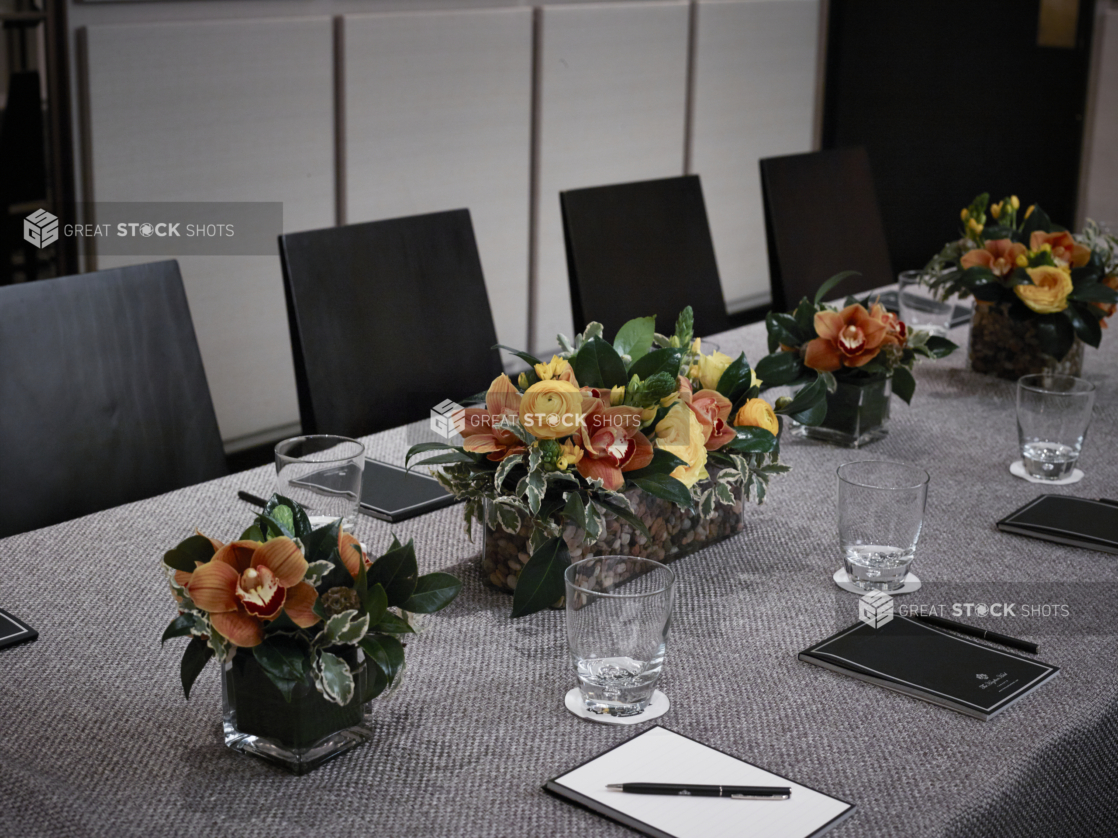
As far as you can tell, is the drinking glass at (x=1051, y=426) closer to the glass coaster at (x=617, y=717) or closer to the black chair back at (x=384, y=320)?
the glass coaster at (x=617, y=717)

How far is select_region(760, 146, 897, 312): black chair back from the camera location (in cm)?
269

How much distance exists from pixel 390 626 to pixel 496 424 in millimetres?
289

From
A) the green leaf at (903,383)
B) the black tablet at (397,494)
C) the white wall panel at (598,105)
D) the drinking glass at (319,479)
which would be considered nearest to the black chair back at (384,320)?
the black tablet at (397,494)

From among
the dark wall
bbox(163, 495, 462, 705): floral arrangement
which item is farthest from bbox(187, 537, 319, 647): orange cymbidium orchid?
the dark wall

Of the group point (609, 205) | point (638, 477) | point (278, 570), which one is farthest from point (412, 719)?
point (609, 205)

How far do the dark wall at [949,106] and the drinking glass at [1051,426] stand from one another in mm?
3133

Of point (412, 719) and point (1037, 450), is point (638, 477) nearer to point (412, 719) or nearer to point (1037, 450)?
point (412, 719)

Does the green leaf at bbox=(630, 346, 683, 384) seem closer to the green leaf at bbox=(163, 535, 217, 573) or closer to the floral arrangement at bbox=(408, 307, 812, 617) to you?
the floral arrangement at bbox=(408, 307, 812, 617)

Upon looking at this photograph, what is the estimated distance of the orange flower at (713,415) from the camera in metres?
1.25

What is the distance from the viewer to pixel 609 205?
2377 mm

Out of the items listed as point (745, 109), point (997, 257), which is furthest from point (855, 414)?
point (745, 109)

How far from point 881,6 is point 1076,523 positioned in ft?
12.7

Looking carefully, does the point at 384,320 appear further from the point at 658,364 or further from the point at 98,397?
the point at 658,364

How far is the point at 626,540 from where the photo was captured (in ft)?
4.12
